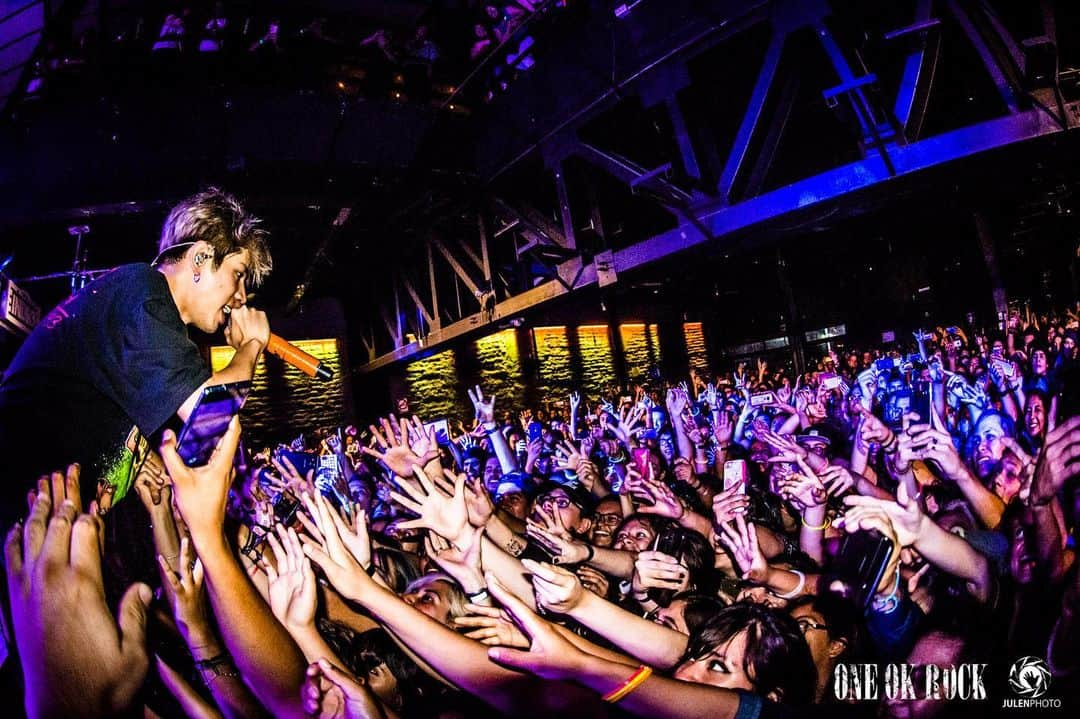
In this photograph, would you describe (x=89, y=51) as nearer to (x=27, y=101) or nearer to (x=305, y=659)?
(x=27, y=101)

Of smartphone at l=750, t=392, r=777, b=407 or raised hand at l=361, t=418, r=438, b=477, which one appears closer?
raised hand at l=361, t=418, r=438, b=477

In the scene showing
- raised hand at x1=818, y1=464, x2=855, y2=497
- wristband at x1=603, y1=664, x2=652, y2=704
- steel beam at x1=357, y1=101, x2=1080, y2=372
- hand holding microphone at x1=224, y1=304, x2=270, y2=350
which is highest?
steel beam at x1=357, y1=101, x2=1080, y2=372

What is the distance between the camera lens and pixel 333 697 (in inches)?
50.5

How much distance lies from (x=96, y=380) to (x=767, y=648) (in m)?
1.90

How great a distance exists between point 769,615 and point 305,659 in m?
1.27

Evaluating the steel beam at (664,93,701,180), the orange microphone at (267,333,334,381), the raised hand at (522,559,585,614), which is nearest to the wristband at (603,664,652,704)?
the raised hand at (522,559,585,614)

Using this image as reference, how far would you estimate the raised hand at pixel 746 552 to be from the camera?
2131 mm

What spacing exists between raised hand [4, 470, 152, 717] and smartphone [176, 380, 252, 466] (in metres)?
0.25

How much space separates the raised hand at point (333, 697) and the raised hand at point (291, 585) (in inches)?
8.3

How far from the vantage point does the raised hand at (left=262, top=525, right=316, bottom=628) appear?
1.48 metres

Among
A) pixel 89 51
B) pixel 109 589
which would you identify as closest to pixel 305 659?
pixel 109 589

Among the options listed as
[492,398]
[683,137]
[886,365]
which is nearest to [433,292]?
[492,398]

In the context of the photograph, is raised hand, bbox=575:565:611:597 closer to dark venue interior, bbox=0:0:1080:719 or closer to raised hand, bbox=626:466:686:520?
dark venue interior, bbox=0:0:1080:719

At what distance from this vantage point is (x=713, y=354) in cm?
1798
